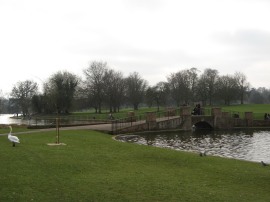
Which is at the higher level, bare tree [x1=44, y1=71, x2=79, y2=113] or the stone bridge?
bare tree [x1=44, y1=71, x2=79, y2=113]

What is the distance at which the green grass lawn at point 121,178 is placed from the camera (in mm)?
10055

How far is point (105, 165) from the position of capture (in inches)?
586

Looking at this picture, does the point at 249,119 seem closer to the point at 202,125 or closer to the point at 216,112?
the point at 216,112

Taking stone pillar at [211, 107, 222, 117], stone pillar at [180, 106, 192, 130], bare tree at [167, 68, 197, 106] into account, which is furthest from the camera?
bare tree at [167, 68, 197, 106]

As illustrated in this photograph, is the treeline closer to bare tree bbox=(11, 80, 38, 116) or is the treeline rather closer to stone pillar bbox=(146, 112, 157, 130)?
bare tree bbox=(11, 80, 38, 116)

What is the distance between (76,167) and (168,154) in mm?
6621

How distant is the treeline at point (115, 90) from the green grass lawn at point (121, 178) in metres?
64.6

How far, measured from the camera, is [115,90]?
90.4m

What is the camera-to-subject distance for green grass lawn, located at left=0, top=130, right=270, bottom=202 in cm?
1005

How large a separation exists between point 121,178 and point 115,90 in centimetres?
7839

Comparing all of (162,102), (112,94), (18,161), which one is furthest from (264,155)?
(162,102)

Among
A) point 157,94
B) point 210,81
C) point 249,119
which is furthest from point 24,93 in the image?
point 249,119

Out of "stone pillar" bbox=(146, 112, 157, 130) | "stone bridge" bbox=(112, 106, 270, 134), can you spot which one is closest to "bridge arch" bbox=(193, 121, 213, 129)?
"stone bridge" bbox=(112, 106, 270, 134)

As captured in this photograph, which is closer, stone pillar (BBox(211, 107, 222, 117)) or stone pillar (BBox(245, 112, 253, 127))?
stone pillar (BBox(211, 107, 222, 117))
